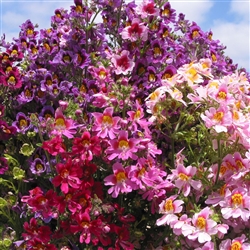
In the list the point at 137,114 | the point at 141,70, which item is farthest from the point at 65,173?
the point at 141,70

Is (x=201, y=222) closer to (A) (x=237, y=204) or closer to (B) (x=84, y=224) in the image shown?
(A) (x=237, y=204)

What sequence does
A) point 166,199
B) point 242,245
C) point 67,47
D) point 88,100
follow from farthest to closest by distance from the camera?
point 67,47 → point 88,100 → point 166,199 → point 242,245

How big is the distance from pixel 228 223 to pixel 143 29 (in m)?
1.29

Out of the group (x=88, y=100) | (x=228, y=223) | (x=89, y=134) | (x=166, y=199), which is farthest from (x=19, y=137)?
(x=228, y=223)

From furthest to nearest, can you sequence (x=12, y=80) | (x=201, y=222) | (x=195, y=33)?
(x=195, y=33) < (x=12, y=80) < (x=201, y=222)

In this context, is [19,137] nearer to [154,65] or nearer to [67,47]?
[67,47]

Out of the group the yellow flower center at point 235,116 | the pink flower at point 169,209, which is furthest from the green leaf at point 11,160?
the yellow flower center at point 235,116

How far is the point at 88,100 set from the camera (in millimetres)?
3309

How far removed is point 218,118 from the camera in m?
2.72

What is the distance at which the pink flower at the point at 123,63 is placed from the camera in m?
3.35

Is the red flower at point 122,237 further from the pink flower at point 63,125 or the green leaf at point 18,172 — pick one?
the green leaf at point 18,172

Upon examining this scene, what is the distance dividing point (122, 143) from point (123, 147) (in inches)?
0.8

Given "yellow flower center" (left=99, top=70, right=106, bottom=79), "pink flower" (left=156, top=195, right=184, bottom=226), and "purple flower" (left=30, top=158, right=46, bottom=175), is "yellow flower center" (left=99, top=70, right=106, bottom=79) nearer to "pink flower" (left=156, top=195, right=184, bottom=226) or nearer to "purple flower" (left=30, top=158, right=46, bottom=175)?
"purple flower" (left=30, top=158, right=46, bottom=175)

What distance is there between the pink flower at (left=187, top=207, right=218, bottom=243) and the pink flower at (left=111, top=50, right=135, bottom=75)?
105 cm
